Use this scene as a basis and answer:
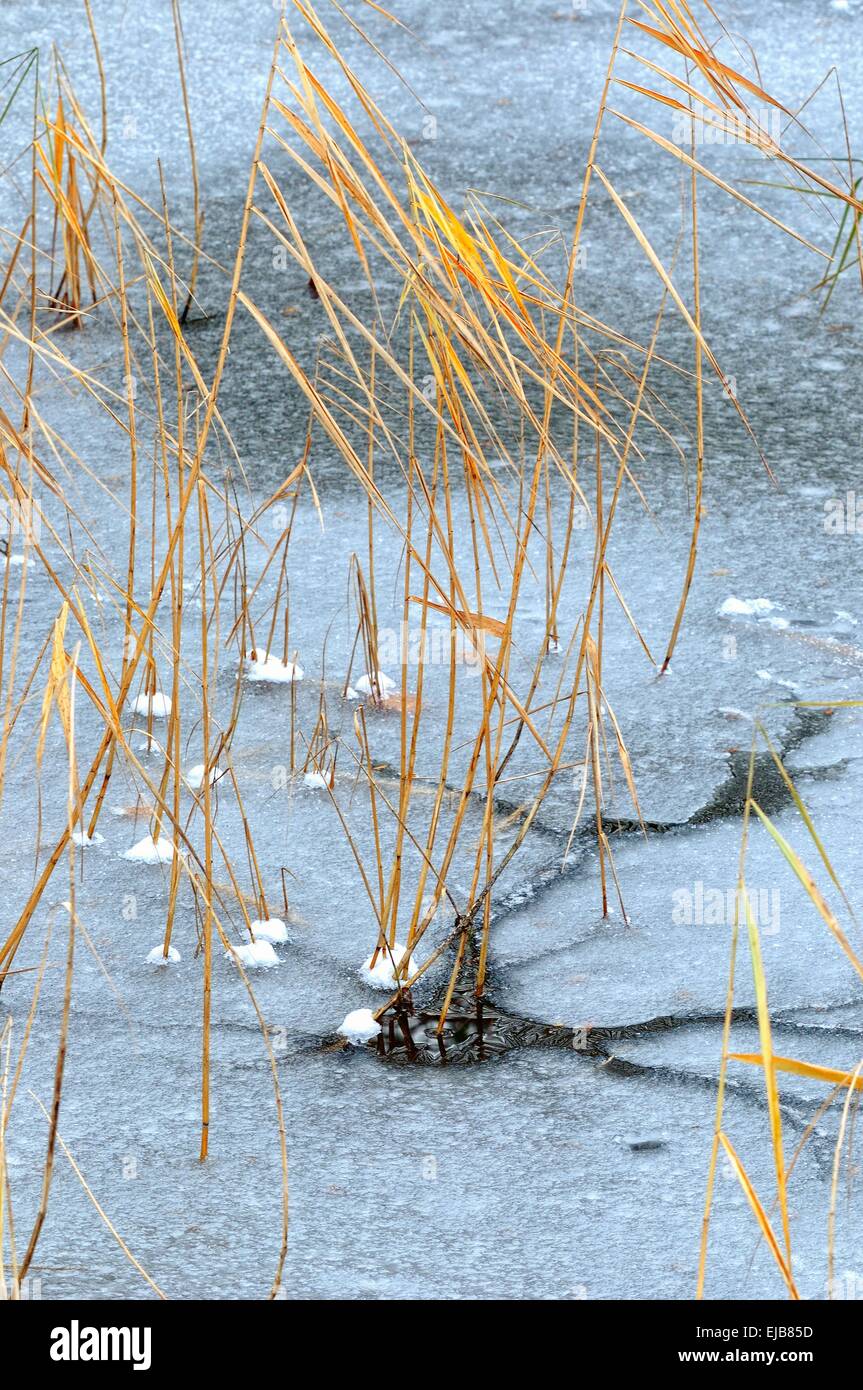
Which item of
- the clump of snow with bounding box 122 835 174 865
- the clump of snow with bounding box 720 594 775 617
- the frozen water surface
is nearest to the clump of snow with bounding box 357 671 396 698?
the frozen water surface

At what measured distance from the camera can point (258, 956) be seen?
1.65m

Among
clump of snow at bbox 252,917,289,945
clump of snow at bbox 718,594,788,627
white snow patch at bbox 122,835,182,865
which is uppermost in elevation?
clump of snow at bbox 718,594,788,627

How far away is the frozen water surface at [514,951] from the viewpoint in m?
1.33

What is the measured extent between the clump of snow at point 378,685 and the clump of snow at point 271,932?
500mm

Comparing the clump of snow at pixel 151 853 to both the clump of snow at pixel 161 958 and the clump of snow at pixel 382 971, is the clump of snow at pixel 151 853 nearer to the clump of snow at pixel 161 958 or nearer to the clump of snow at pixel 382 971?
the clump of snow at pixel 161 958

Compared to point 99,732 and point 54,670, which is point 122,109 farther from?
point 54,670

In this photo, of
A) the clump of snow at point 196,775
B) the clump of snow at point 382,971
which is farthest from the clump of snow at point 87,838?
the clump of snow at point 382,971

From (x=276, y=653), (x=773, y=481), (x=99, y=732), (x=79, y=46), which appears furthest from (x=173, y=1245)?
(x=79, y=46)

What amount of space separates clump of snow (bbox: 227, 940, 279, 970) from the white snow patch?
190mm

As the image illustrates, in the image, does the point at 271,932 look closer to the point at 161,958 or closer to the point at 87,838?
the point at 161,958

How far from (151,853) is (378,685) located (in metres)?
0.44

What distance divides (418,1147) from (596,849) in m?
0.53

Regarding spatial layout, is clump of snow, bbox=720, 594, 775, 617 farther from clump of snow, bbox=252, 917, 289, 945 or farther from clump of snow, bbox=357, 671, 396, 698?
clump of snow, bbox=252, 917, 289, 945

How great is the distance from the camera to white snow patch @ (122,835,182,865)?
1.80 metres
